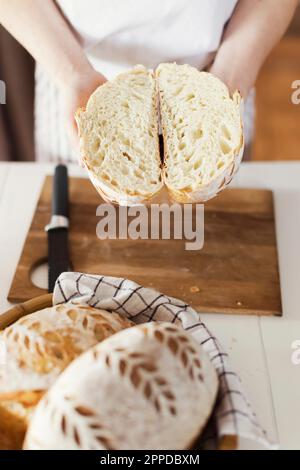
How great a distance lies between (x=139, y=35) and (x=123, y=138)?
0.28 m

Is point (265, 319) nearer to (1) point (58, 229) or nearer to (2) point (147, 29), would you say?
(1) point (58, 229)

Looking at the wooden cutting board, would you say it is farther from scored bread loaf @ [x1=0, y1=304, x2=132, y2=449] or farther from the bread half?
scored bread loaf @ [x1=0, y1=304, x2=132, y2=449]

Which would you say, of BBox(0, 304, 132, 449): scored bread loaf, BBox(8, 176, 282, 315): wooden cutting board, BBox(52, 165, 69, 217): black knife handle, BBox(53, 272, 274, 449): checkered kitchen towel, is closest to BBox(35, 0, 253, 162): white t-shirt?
BBox(52, 165, 69, 217): black knife handle

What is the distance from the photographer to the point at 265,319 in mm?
941

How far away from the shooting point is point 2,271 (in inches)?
40.1

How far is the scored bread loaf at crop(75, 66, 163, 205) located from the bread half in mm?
23

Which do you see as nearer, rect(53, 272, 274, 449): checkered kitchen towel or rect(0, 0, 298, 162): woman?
rect(53, 272, 274, 449): checkered kitchen towel

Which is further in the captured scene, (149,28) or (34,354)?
(149,28)

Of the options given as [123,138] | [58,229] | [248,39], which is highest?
[248,39]

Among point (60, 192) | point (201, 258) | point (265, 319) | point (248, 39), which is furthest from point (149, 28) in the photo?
point (265, 319)

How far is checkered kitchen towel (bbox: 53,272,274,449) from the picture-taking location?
0.63 meters

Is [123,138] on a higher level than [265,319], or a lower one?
higher

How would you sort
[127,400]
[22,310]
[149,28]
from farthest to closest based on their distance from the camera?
[149,28] < [22,310] < [127,400]

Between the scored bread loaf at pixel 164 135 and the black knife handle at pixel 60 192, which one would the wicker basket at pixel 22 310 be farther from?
the black knife handle at pixel 60 192
